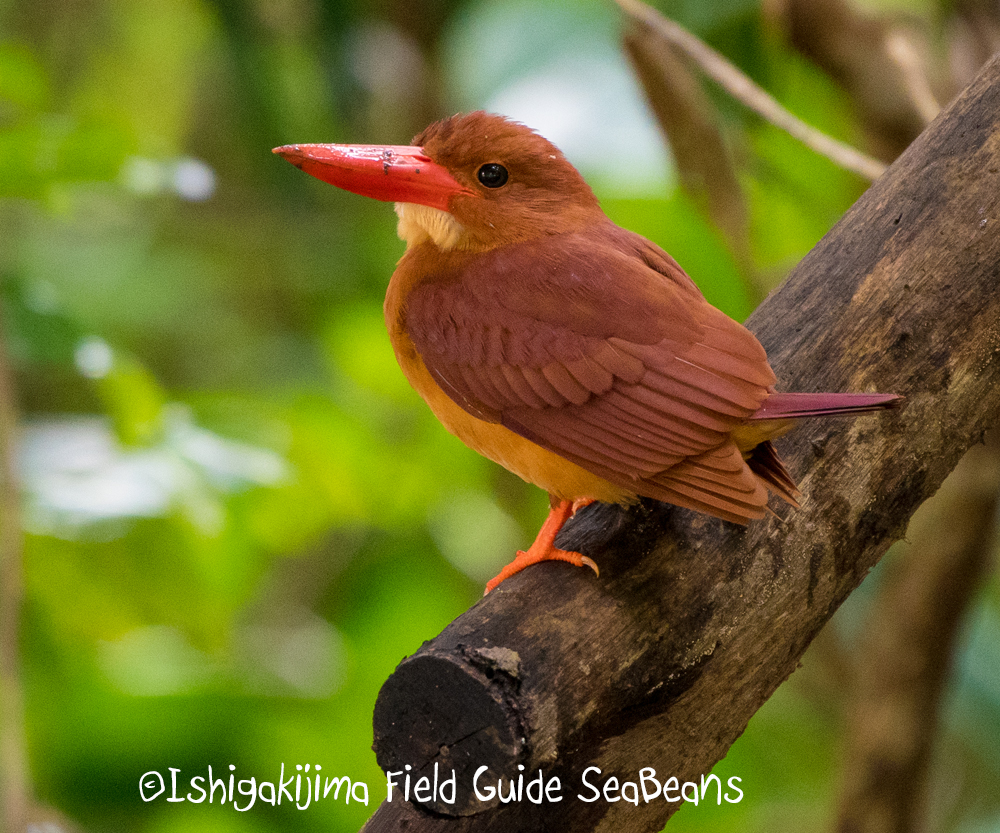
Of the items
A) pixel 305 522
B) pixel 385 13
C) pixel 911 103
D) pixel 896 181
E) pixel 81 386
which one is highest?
pixel 385 13

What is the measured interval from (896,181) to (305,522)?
1825 millimetres

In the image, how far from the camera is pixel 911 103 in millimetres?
2525

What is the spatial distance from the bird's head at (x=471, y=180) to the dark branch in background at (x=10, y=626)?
113 centimetres

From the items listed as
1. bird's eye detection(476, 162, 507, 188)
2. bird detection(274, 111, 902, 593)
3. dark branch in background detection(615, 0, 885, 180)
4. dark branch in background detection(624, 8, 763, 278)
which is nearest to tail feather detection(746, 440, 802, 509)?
bird detection(274, 111, 902, 593)

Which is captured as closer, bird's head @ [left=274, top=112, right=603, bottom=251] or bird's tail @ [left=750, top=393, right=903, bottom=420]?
bird's tail @ [left=750, top=393, right=903, bottom=420]

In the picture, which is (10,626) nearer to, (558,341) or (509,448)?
(509,448)

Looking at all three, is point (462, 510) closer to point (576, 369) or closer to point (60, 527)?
point (60, 527)

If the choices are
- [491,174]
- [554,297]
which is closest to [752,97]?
[491,174]

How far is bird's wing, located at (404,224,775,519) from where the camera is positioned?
1.32 m

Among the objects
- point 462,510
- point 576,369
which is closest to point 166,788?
point 462,510

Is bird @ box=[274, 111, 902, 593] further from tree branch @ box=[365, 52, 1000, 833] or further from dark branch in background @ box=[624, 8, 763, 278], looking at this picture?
dark branch in background @ box=[624, 8, 763, 278]

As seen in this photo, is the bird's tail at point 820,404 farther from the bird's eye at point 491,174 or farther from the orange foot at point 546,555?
the bird's eye at point 491,174

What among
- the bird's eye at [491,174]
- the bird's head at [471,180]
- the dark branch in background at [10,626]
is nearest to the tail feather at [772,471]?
the bird's head at [471,180]

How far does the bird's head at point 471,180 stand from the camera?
1.47 metres
